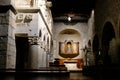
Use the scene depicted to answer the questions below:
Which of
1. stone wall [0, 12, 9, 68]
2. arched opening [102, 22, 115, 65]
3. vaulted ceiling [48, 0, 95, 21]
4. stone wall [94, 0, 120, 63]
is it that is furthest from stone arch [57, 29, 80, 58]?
stone wall [0, 12, 9, 68]

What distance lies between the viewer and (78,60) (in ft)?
89.7

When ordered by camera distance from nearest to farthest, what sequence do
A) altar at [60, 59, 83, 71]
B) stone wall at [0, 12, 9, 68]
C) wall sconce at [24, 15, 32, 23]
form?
stone wall at [0, 12, 9, 68], wall sconce at [24, 15, 32, 23], altar at [60, 59, 83, 71]

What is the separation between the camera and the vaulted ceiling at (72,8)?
20281 millimetres

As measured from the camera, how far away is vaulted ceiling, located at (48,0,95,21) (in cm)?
2028

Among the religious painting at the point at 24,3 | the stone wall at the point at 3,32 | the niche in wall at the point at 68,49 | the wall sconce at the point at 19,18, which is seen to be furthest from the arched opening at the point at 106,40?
the niche in wall at the point at 68,49

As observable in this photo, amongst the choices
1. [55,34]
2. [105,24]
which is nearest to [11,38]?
[105,24]

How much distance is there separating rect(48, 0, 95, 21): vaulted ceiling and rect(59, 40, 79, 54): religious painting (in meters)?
3.34

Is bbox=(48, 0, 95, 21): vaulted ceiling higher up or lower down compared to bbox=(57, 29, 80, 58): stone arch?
higher up

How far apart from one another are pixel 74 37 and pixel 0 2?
19582 mm

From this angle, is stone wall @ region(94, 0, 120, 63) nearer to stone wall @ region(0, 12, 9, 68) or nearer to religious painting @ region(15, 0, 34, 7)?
religious painting @ region(15, 0, 34, 7)

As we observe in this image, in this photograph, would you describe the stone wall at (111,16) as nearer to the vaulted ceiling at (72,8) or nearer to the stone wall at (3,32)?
the vaulted ceiling at (72,8)

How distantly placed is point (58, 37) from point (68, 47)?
1754mm

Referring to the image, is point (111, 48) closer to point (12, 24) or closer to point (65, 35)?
point (12, 24)

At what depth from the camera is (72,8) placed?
22.2 metres
